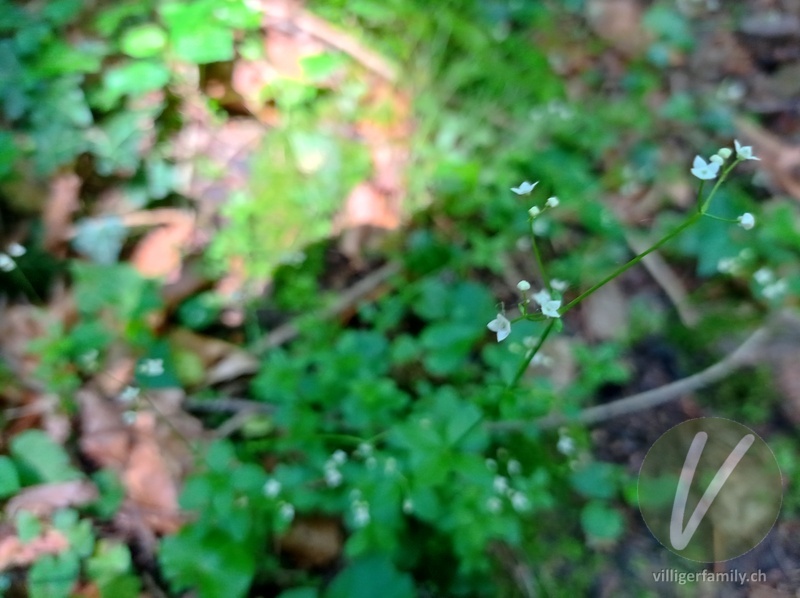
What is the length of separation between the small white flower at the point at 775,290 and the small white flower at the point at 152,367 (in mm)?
1836

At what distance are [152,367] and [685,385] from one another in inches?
65.3

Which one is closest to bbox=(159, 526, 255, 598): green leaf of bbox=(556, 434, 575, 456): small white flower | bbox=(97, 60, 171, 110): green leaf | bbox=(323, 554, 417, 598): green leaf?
bbox=(323, 554, 417, 598): green leaf

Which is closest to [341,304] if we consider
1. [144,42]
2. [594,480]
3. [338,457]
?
[338,457]

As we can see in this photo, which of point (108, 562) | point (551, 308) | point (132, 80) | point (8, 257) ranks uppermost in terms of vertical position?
point (551, 308)

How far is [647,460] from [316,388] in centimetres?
103

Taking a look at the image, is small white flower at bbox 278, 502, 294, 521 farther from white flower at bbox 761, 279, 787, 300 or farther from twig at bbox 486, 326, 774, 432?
white flower at bbox 761, 279, 787, 300

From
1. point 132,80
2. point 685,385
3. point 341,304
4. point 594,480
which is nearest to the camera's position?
point 594,480

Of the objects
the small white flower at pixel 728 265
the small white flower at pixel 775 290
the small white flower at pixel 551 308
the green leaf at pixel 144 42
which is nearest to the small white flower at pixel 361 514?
the small white flower at pixel 551 308

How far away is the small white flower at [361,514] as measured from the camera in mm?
1471

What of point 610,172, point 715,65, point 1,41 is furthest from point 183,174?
point 715,65

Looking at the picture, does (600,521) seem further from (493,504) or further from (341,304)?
(341,304)

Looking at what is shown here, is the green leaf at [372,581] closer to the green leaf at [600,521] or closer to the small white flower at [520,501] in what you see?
the small white flower at [520,501]

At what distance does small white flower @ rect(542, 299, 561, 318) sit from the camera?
97 centimetres

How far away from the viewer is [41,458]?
1.63 metres
